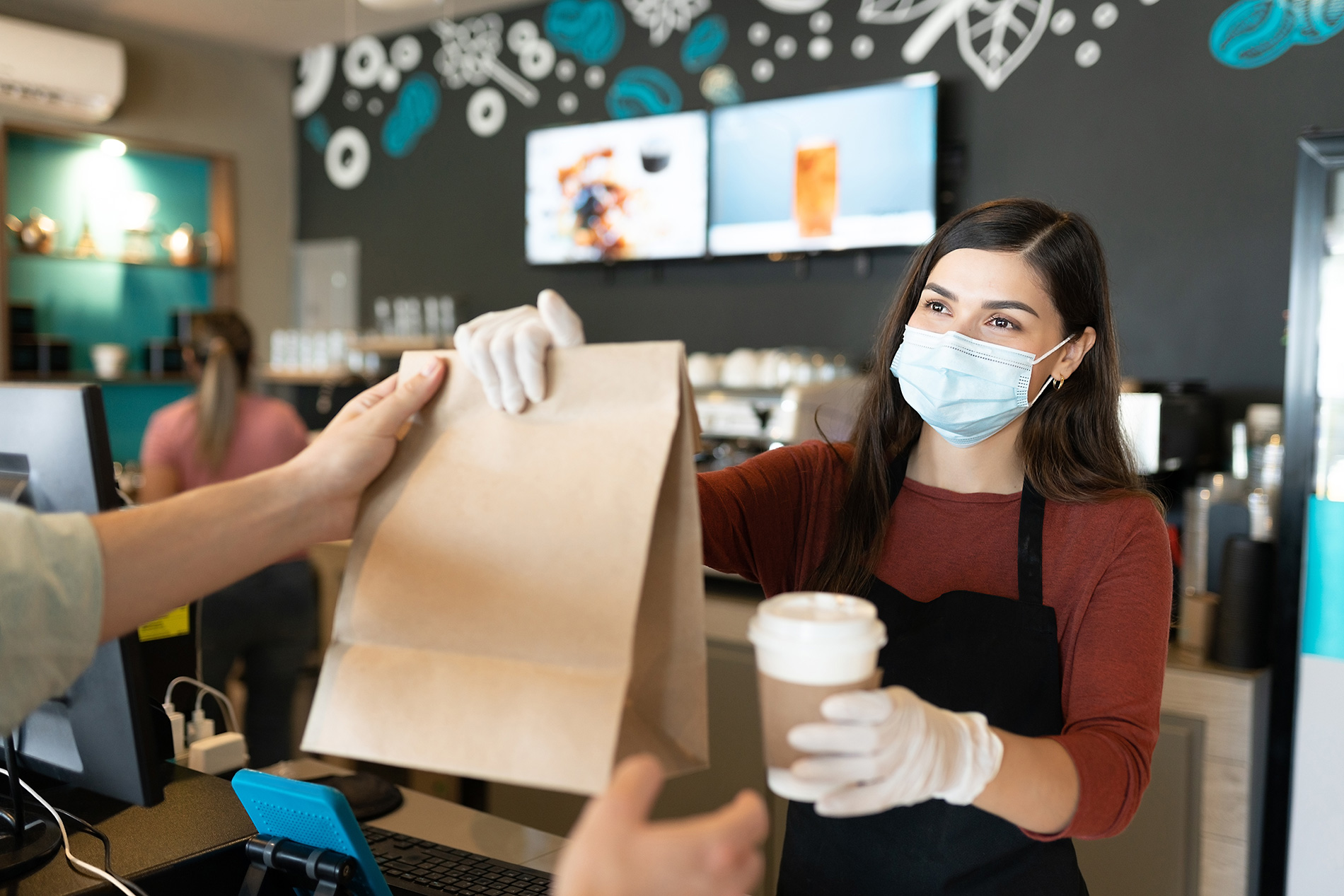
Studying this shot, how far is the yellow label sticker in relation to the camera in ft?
5.04

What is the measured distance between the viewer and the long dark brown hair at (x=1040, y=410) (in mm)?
1468

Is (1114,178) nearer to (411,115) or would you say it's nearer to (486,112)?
(486,112)

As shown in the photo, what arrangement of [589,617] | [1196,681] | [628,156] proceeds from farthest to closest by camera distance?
[628,156] → [1196,681] → [589,617]

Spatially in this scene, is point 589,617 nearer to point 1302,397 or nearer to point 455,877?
point 455,877

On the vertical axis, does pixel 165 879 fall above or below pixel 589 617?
below

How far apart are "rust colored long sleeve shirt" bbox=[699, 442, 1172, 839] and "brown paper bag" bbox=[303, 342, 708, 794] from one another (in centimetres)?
48

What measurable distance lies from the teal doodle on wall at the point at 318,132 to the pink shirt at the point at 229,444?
307 centimetres

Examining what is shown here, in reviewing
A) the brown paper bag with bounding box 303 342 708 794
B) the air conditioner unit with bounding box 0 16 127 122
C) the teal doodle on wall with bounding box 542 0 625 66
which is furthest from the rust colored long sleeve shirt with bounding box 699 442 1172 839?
the air conditioner unit with bounding box 0 16 127 122

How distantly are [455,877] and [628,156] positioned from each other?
3.68 m

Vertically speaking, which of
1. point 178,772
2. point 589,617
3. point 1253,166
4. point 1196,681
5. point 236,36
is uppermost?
point 236,36

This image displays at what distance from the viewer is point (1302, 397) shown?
8.08 ft

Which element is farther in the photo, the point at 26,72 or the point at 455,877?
the point at 26,72

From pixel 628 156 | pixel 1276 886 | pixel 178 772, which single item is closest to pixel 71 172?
pixel 628 156

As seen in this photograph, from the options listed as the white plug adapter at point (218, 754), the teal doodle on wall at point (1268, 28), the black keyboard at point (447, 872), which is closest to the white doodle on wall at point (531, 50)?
the teal doodle on wall at point (1268, 28)
